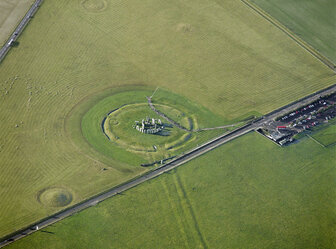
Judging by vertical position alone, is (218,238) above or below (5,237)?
below

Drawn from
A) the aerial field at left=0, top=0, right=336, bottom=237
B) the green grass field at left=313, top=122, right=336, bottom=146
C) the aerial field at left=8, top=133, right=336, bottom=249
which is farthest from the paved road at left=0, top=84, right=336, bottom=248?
the green grass field at left=313, top=122, right=336, bottom=146

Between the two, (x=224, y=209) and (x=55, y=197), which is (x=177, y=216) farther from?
(x=55, y=197)

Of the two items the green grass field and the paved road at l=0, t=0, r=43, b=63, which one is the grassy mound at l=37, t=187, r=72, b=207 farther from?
the green grass field

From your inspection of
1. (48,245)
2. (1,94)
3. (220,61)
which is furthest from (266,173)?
(1,94)

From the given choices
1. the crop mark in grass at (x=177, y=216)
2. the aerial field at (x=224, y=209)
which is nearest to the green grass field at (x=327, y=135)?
the aerial field at (x=224, y=209)

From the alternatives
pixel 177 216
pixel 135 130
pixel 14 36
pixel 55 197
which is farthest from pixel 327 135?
pixel 14 36

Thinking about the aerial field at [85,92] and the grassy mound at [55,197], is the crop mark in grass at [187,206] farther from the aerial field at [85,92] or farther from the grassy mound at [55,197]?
the grassy mound at [55,197]

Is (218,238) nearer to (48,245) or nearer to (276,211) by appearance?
(276,211)
